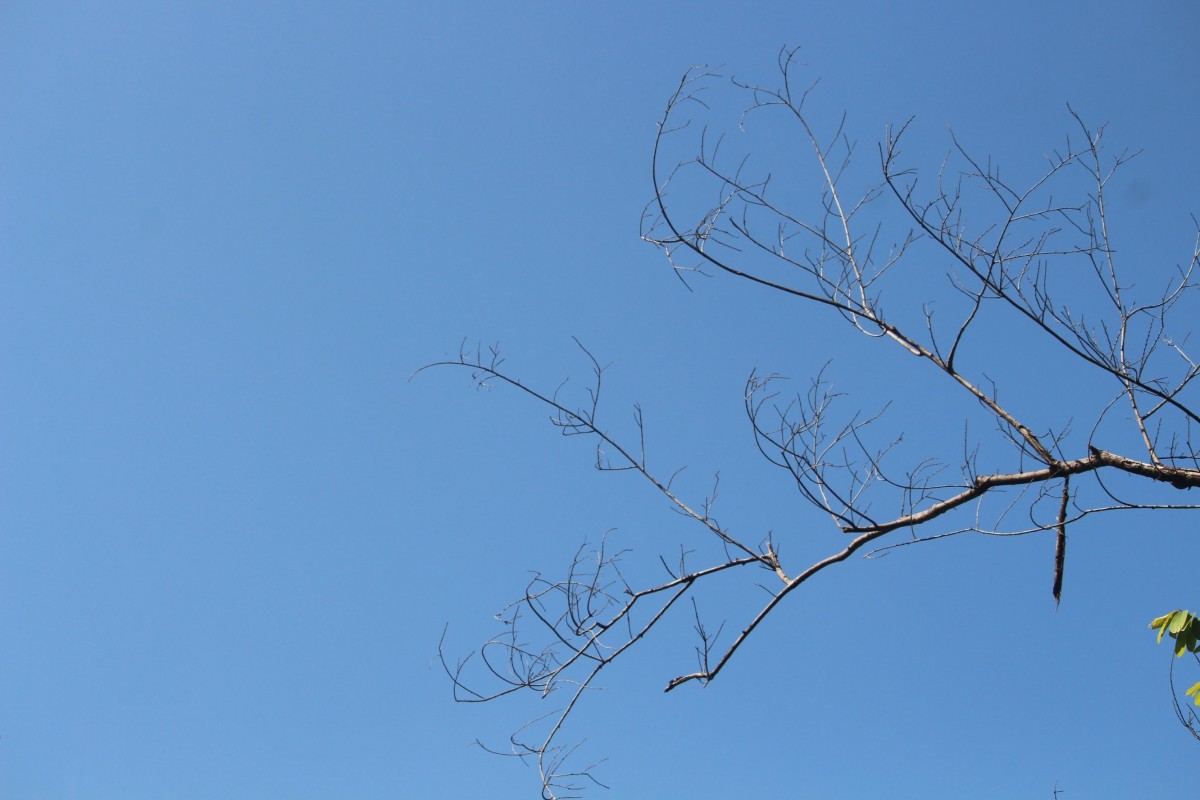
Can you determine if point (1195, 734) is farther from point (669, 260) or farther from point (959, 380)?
point (669, 260)

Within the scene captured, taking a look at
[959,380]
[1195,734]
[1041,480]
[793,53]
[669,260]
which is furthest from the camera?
[1195,734]

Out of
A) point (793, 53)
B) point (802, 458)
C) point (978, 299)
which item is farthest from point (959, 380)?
point (793, 53)

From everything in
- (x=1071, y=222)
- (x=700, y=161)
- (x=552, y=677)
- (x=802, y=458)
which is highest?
(x=700, y=161)

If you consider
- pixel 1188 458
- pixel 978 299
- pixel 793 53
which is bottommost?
pixel 1188 458

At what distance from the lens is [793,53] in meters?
4.05

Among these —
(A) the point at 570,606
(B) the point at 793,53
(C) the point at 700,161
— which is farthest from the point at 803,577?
(B) the point at 793,53

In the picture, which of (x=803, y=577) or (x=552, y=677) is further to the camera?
(x=552, y=677)

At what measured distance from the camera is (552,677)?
3.56 m

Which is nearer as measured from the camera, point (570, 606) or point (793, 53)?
point (570, 606)

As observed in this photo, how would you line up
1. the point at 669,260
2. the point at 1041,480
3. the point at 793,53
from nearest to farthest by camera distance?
the point at 1041,480 → the point at 669,260 → the point at 793,53

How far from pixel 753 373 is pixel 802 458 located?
45 cm

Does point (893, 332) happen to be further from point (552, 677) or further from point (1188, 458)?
point (552, 677)

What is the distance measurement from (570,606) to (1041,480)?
1.83 meters

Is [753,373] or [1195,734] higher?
[753,373]
